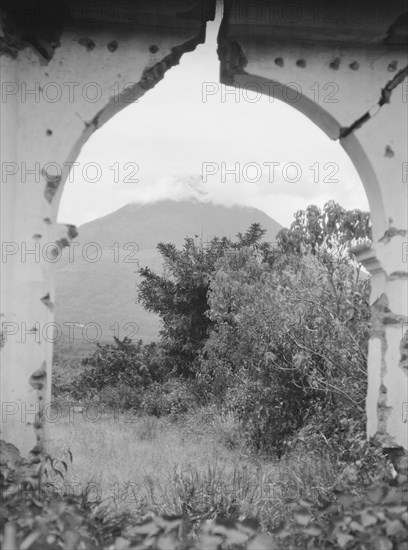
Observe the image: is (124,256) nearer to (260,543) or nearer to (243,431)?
(243,431)

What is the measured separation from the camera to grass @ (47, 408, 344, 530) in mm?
4941

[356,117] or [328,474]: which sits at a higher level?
[356,117]

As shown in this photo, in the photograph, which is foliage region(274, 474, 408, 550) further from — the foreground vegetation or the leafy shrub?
the leafy shrub

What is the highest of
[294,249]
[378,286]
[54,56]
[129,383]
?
[54,56]

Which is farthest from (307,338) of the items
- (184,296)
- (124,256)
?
(124,256)

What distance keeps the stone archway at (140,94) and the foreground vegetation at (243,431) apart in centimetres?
59

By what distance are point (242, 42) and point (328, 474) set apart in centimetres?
330

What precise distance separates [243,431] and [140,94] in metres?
5.33

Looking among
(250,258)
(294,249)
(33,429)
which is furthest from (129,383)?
(33,429)

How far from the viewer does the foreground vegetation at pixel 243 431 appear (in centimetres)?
300

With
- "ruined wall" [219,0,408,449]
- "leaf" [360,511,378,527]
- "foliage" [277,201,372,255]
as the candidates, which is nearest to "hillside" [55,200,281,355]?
"foliage" [277,201,372,255]

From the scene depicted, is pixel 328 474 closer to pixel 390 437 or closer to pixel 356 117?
pixel 390 437

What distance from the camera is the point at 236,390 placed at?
889 centimetres

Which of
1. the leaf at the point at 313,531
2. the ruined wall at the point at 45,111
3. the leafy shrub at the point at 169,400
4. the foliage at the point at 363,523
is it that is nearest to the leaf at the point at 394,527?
the foliage at the point at 363,523
